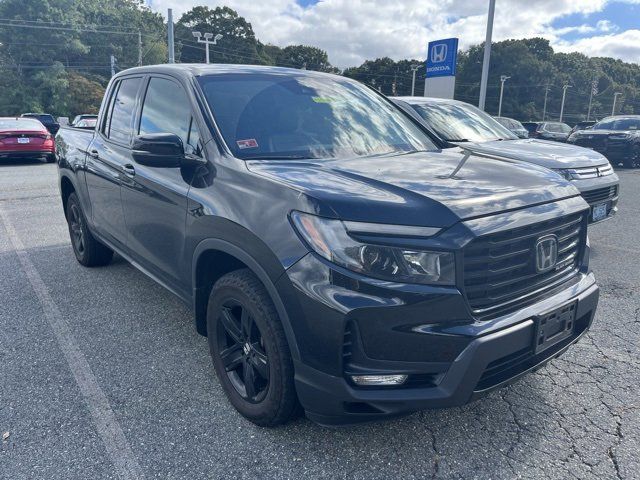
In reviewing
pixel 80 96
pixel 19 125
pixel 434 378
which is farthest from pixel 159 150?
pixel 80 96

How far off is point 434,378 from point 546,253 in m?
0.84

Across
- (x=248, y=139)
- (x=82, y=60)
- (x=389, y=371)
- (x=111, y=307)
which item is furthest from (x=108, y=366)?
(x=82, y=60)

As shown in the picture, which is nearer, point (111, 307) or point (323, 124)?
point (323, 124)

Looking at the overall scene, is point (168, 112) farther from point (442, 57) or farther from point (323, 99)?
point (442, 57)

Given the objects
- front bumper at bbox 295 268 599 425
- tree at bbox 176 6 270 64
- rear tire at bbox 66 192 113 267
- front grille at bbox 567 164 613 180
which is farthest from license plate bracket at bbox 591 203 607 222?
tree at bbox 176 6 270 64

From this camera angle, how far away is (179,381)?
3.05 metres

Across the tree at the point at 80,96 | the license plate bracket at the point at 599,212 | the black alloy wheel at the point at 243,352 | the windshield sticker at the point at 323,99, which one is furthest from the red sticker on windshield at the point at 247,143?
the tree at the point at 80,96

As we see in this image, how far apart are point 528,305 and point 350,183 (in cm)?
96

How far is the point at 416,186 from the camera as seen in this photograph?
7.53 feet

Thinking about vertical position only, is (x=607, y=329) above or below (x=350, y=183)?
below

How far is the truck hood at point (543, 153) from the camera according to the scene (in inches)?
220

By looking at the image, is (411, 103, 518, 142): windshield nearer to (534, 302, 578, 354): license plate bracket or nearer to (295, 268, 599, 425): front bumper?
(534, 302, 578, 354): license plate bracket

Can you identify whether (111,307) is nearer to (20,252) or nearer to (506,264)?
(20,252)

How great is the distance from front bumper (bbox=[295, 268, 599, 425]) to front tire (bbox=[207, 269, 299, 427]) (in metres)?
0.14
